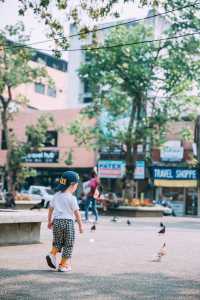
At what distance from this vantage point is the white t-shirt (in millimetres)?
8125

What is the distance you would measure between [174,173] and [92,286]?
33.7 metres

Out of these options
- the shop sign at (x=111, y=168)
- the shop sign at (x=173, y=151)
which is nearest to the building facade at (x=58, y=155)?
the shop sign at (x=111, y=168)

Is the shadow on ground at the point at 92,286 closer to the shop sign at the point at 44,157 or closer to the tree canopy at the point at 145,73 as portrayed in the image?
the tree canopy at the point at 145,73

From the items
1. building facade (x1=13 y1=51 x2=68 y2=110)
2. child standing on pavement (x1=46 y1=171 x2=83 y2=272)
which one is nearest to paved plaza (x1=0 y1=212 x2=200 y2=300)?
child standing on pavement (x1=46 y1=171 x2=83 y2=272)

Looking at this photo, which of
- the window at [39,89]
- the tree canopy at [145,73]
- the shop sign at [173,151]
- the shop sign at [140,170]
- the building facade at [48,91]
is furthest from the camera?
the window at [39,89]

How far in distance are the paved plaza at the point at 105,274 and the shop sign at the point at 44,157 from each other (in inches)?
1258

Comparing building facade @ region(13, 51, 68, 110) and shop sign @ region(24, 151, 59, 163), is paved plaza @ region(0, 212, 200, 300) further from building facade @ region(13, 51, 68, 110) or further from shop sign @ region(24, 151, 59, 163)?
building facade @ region(13, 51, 68, 110)

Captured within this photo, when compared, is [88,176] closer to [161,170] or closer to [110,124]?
[161,170]

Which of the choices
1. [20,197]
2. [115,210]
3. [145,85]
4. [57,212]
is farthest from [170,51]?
[57,212]

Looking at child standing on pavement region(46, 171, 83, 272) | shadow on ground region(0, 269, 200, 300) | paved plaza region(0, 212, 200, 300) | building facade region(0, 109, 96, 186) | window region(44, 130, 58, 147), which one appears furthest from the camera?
window region(44, 130, 58, 147)

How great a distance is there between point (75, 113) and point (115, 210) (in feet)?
56.2

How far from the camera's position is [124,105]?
3080cm

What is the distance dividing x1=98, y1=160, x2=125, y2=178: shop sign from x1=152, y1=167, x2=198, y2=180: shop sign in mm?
2516

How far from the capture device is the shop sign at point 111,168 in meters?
41.8
